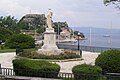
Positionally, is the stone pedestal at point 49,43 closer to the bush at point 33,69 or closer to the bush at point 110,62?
the bush at point 110,62

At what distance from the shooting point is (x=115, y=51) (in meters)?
19.5

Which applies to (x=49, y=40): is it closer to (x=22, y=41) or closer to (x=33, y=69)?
(x=22, y=41)

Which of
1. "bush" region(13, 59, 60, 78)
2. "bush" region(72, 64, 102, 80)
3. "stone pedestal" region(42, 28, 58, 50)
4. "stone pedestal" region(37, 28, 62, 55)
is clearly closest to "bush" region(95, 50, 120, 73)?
"bush" region(72, 64, 102, 80)

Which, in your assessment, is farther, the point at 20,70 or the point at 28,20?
the point at 28,20

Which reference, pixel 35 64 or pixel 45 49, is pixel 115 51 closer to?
pixel 35 64

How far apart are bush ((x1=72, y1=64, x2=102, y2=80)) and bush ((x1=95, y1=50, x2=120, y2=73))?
2.61 metres

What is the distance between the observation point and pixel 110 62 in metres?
19.0

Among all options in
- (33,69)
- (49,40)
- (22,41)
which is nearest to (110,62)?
(33,69)

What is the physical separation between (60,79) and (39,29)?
389 feet

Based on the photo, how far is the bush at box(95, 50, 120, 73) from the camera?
18.9m

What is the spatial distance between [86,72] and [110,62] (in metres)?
3.46

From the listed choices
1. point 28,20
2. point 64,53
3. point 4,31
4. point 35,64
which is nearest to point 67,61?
point 64,53

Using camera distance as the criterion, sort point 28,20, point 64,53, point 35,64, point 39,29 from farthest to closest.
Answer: point 28,20
point 39,29
point 64,53
point 35,64

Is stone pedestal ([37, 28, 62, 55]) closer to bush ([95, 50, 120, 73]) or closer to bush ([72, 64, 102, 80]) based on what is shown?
bush ([95, 50, 120, 73])
